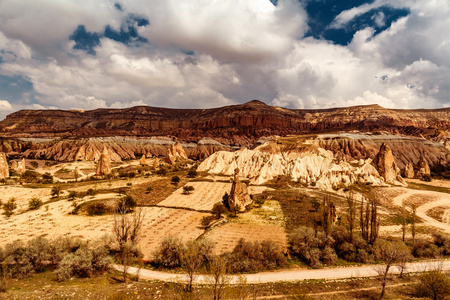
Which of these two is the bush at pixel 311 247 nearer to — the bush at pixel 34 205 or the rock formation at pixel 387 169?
the bush at pixel 34 205

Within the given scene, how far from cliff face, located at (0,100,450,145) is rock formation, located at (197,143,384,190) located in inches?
2576

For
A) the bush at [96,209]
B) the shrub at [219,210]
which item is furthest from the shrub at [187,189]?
the bush at [96,209]

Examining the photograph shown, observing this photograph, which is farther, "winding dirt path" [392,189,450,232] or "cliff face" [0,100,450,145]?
"cliff face" [0,100,450,145]

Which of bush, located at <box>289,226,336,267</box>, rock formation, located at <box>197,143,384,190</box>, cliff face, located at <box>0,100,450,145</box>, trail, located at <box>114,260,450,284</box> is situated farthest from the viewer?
cliff face, located at <box>0,100,450,145</box>

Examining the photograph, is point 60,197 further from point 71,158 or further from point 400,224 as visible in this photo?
point 71,158

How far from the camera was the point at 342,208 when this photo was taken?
30734mm

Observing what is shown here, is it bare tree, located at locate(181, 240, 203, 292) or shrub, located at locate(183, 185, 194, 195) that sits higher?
shrub, located at locate(183, 185, 194, 195)

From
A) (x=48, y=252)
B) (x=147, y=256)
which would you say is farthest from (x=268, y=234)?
(x=48, y=252)

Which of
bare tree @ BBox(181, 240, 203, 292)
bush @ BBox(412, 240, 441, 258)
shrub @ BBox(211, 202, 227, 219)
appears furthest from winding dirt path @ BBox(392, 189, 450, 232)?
bare tree @ BBox(181, 240, 203, 292)

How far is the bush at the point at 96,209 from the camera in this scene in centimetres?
2763

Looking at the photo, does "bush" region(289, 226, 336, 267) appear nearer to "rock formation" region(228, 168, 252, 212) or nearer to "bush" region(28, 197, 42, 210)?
"rock formation" region(228, 168, 252, 212)

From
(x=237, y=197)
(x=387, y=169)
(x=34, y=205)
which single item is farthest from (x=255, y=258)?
(x=387, y=169)

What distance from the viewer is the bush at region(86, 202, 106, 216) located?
27631mm

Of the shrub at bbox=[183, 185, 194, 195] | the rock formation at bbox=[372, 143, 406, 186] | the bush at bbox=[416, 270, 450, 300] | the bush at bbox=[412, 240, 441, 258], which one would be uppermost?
the rock formation at bbox=[372, 143, 406, 186]
